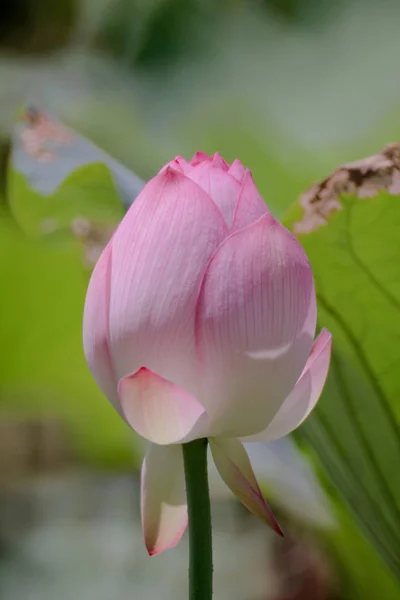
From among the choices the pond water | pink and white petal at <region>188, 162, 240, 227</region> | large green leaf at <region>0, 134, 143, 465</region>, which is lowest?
the pond water

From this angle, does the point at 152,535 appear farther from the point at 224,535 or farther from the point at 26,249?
the point at 26,249

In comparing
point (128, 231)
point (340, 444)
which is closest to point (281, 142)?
point (340, 444)

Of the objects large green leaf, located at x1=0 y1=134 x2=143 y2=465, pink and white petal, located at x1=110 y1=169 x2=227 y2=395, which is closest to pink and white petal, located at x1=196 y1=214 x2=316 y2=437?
pink and white petal, located at x1=110 y1=169 x2=227 y2=395

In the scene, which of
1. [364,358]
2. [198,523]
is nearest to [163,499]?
[198,523]

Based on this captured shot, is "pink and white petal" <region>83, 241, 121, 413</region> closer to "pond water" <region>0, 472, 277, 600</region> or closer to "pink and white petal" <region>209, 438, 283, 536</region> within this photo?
"pink and white petal" <region>209, 438, 283, 536</region>

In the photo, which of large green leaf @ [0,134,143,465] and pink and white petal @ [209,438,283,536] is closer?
pink and white petal @ [209,438,283,536]

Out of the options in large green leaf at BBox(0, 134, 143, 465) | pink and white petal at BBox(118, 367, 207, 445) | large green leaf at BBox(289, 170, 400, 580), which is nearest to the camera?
pink and white petal at BBox(118, 367, 207, 445)

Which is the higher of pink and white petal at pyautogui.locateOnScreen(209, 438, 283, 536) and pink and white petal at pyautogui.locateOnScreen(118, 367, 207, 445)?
pink and white petal at pyautogui.locateOnScreen(118, 367, 207, 445)

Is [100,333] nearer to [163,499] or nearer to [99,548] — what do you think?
[163,499]
